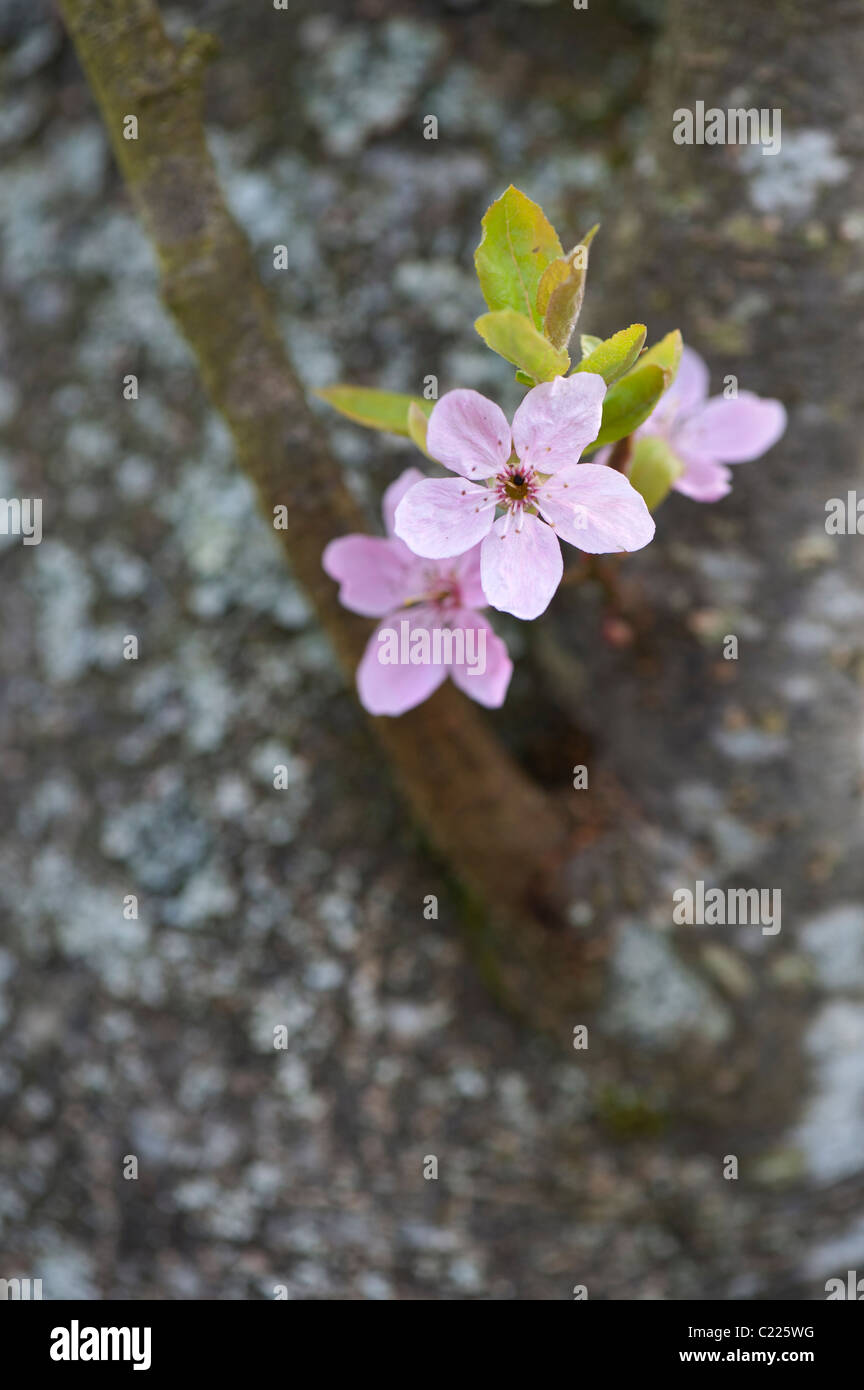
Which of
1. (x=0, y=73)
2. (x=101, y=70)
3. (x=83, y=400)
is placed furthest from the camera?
(x=0, y=73)

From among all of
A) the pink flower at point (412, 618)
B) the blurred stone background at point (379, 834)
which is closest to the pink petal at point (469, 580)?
the pink flower at point (412, 618)

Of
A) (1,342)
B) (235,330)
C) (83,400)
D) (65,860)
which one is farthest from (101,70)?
(65,860)

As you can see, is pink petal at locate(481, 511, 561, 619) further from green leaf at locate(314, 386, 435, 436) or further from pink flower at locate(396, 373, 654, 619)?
green leaf at locate(314, 386, 435, 436)

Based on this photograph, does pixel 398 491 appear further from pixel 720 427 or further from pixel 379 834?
pixel 379 834

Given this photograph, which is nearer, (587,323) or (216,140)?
(587,323)

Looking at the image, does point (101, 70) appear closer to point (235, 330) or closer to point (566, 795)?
point (235, 330)

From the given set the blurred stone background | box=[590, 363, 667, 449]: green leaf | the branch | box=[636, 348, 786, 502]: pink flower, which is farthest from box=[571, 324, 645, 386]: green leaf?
the blurred stone background
